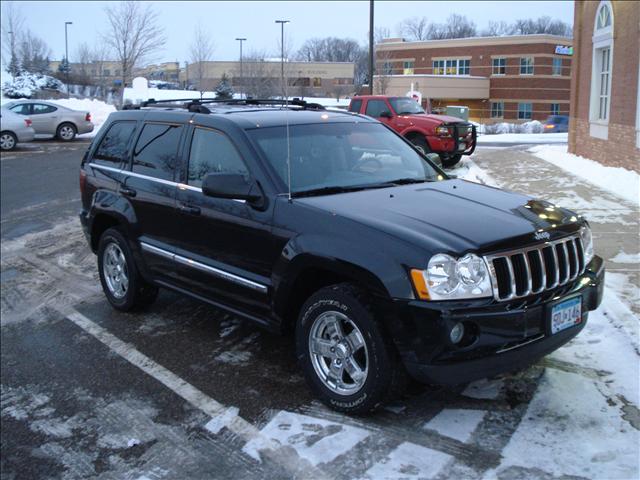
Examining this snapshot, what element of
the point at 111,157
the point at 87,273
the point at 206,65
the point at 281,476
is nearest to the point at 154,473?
the point at 281,476

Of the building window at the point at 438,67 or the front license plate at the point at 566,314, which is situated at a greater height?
the building window at the point at 438,67

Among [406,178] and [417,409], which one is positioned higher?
[406,178]

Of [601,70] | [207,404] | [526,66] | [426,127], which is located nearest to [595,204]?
[526,66]

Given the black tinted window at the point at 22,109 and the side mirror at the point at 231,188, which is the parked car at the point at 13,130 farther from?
the side mirror at the point at 231,188

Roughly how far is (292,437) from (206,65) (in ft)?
25.5

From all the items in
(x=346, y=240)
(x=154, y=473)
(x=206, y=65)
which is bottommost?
(x=154, y=473)

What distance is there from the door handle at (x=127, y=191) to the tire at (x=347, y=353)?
2.36 m

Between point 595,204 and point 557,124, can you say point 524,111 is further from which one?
point 595,204

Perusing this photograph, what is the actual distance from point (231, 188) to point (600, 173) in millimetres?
10829

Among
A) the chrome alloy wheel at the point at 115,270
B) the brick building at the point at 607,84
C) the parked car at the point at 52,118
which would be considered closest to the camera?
the chrome alloy wheel at the point at 115,270

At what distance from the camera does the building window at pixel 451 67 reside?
13.0m

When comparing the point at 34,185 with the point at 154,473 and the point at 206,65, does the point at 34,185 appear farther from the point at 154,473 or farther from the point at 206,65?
the point at 154,473

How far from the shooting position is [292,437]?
151 inches

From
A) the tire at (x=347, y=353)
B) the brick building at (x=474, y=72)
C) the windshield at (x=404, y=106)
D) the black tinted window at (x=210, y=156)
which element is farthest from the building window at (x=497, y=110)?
the tire at (x=347, y=353)
